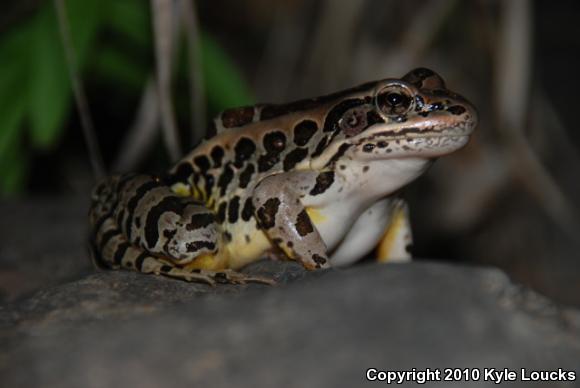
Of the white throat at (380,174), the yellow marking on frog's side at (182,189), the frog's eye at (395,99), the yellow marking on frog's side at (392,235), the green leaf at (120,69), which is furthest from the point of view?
the green leaf at (120,69)

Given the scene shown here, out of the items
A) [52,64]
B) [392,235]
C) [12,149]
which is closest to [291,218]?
[392,235]

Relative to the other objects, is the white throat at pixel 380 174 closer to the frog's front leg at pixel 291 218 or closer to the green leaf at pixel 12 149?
the frog's front leg at pixel 291 218

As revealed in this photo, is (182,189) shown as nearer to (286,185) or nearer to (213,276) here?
(286,185)

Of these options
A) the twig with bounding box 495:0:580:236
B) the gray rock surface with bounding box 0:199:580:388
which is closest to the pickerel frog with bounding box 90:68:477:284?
the gray rock surface with bounding box 0:199:580:388

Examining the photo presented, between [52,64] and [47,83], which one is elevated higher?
[52,64]

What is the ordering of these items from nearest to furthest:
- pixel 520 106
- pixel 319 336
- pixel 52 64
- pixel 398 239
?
pixel 319 336
pixel 398 239
pixel 52 64
pixel 520 106

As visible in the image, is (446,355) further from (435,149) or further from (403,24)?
(403,24)

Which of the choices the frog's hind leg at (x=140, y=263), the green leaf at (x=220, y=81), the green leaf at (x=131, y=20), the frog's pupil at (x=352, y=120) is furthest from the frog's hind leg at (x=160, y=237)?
the green leaf at (x=131, y=20)
